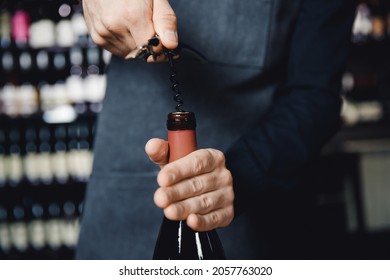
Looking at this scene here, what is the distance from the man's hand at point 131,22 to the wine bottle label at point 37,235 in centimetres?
240

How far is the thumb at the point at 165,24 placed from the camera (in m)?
0.48

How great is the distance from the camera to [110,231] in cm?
102

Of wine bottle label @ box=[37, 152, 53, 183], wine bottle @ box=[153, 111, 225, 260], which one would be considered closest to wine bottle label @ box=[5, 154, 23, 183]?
wine bottle label @ box=[37, 152, 53, 183]

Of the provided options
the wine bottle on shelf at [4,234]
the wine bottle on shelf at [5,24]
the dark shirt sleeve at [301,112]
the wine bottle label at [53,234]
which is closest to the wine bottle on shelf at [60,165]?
the wine bottle label at [53,234]

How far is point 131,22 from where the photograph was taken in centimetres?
51

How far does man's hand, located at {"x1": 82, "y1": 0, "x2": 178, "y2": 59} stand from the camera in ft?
1.61

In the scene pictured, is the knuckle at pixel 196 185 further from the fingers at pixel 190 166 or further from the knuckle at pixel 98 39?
the knuckle at pixel 98 39

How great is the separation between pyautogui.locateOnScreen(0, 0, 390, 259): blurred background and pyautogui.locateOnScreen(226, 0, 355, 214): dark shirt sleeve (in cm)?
191

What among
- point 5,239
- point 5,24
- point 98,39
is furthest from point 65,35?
point 98,39

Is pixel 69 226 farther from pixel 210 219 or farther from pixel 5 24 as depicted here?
pixel 210 219

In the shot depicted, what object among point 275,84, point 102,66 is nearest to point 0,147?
point 102,66

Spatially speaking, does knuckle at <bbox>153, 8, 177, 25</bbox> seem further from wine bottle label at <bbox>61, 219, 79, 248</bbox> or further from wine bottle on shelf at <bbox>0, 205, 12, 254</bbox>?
wine bottle on shelf at <bbox>0, 205, 12, 254</bbox>

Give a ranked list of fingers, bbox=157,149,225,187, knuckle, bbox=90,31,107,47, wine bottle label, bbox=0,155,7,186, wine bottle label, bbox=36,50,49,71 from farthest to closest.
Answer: wine bottle label, bbox=36,50,49,71 → wine bottle label, bbox=0,155,7,186 → knuckle, bbox=90,31,107,47 → fingers, bbox=157,149,225,187
